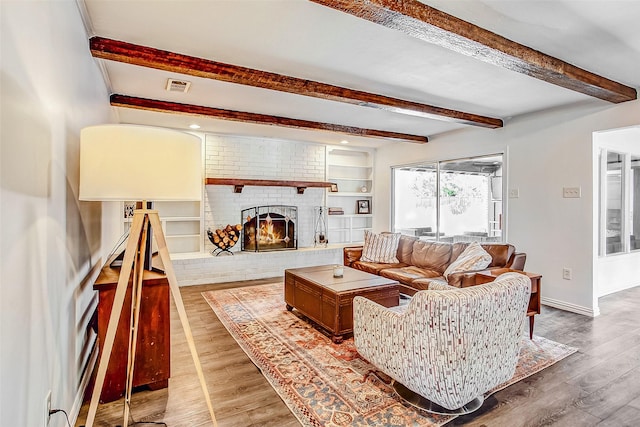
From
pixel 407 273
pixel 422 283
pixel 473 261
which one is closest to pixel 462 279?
pixel 473 261

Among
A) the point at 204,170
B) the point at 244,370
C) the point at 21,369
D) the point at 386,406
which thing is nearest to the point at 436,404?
the point at 386,406

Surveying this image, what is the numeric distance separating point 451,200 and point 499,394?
420cm

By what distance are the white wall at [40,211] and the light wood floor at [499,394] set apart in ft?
1.92

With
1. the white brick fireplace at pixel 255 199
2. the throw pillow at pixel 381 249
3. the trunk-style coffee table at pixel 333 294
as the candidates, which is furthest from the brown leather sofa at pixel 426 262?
the white brick fireplace at pixel 255 199

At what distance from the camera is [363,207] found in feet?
24.8

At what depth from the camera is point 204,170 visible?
5820 mm

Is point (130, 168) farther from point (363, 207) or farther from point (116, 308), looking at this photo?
point (363, 207)

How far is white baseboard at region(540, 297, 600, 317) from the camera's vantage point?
4.03m

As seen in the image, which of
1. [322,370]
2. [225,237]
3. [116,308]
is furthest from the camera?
[225,237]

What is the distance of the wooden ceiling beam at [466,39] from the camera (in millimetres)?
1918

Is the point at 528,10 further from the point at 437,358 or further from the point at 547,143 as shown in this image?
the point at 547,143

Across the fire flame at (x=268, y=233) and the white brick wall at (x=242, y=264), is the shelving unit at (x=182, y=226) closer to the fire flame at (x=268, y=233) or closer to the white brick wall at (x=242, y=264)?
the white brick wall at (x=242, y=264)

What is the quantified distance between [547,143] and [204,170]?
5.05 m

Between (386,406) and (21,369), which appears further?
(386,406)
